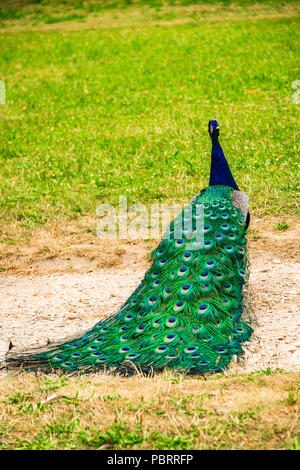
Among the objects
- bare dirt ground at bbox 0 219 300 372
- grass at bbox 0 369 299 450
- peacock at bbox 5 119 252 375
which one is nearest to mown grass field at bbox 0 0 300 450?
grass at bbox 0 369 299 450

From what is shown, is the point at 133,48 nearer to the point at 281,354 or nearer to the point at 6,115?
the point at 6,115

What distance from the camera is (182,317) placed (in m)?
4.01

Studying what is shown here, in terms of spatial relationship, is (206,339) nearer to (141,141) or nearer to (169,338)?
(169,338)

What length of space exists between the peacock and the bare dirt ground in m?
0.36

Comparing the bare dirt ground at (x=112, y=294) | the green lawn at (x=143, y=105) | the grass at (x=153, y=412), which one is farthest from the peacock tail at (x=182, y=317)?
the green lawn at (x=143, y=105)

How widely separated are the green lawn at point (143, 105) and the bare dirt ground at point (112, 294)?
1116 mm

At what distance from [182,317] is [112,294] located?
2167mm

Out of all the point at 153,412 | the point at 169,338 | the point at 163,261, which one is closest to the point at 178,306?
the point at 169,338

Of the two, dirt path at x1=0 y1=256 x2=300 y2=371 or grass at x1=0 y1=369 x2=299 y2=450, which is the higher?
grass at x1=0 y1=369 x2=299 y2=450

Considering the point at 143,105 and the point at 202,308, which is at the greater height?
the point at 143,105

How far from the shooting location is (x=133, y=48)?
17.5 metres

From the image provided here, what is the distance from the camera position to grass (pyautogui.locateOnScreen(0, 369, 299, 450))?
112 inches

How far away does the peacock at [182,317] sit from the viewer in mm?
3760

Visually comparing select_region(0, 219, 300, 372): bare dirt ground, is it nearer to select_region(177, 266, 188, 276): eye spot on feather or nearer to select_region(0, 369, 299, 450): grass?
select_region(0, 369, 299, 450): grass
